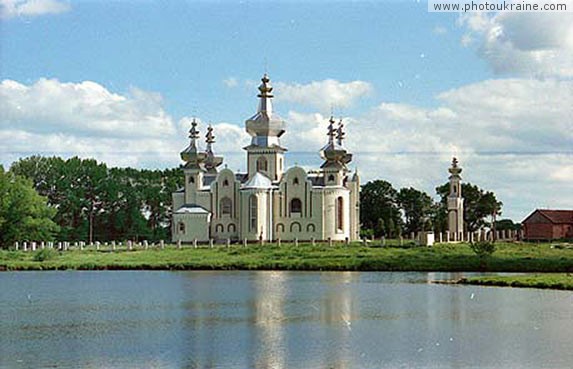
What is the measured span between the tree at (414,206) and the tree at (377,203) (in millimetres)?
700

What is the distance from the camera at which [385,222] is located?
91125 mm

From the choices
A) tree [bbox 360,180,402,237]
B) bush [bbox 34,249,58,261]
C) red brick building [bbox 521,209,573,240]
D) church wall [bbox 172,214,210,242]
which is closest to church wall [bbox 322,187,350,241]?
church wall [bbox 172,214,210,242]

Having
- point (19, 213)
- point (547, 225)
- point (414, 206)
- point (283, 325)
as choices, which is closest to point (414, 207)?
point (414, 206)

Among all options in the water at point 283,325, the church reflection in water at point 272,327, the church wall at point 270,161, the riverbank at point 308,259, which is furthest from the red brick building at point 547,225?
the church reflection in water at point 272,327

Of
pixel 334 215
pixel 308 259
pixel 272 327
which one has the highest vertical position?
pixel 334 215

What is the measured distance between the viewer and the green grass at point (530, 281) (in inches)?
1448

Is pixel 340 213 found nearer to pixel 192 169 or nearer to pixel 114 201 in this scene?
pixel 192 169

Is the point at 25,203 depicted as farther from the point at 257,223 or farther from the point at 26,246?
the point at 257,223

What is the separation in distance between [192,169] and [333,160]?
10804mm

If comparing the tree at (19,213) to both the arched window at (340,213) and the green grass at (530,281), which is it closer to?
the arched window at (340,213)

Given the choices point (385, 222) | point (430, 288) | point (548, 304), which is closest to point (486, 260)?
point (430, 288)

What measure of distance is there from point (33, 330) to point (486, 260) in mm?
29147

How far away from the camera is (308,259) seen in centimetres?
5400

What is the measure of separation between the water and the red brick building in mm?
Answer: 50454
